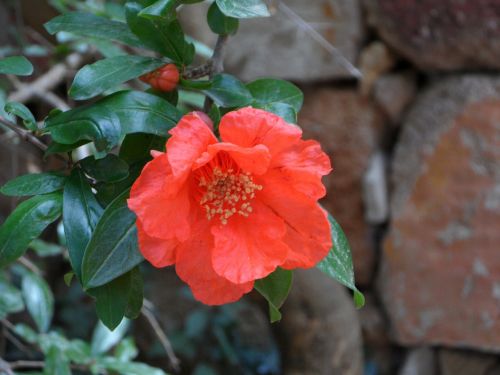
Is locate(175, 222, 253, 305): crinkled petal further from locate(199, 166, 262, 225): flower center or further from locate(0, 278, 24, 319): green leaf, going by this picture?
locate(0, 278, 24, 319): green leaf

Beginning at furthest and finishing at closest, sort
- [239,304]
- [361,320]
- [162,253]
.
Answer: [239,304] → [361,320] → [162,253]

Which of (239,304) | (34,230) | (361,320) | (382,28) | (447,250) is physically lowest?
(239,304)

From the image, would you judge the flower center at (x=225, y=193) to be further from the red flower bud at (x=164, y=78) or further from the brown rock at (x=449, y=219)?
the brown rock at (x=449, y=219)

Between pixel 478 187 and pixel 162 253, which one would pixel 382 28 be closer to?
pixel 478 187

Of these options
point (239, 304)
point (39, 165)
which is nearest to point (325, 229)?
point (39, 165)

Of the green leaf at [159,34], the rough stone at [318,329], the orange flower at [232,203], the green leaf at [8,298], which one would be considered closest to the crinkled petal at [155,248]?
the orange flower at [232,203]

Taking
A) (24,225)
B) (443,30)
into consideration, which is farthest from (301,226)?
(443,30)

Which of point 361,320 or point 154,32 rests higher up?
point 154,32

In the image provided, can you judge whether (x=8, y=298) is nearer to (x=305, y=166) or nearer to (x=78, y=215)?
(x=78, y=215)
